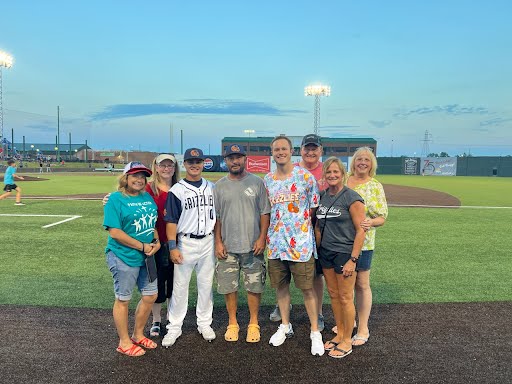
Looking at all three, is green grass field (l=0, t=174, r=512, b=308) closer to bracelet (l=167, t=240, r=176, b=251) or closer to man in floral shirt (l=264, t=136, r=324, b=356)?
man in floral shirt (l=264, t=136, r=324, b=356)

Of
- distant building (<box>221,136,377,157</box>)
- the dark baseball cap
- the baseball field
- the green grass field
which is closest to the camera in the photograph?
the baseball field

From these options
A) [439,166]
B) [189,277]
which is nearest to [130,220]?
[189,277]

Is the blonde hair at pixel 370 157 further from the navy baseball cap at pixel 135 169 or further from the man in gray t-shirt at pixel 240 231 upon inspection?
the navy baseball cap at pixel 135 169

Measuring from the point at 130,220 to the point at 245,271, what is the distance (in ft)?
4.30

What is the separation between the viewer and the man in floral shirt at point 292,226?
12.1 feet

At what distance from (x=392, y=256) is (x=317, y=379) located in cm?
469

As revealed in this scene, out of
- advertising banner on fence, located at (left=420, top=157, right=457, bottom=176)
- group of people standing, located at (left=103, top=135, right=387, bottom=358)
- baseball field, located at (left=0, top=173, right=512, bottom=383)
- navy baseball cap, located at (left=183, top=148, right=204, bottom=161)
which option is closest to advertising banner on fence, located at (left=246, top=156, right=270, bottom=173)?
advertising banner on fence, located at (left=420, top=157, right=457, bottom=176)

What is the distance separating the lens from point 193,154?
12.9ft

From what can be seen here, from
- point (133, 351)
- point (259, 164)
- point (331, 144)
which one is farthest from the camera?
point (331, 144)

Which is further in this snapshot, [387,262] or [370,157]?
[387,262]

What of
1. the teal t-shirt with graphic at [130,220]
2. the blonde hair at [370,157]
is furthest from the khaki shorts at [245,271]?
the blonde hair at [370,157]

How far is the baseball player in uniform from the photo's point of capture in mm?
3793

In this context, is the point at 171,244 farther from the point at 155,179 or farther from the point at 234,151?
the point at 234,151

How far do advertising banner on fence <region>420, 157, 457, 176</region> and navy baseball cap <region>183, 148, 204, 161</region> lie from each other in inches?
2058
